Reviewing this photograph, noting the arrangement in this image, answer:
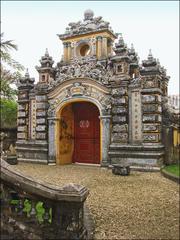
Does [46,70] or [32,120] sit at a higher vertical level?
[46,70]

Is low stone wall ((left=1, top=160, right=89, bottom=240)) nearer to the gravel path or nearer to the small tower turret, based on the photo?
the gravel path

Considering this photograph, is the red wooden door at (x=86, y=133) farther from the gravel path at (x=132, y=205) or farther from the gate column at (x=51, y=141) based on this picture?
the gravel path at (x=132, y=205)

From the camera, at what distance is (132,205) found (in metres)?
6.44

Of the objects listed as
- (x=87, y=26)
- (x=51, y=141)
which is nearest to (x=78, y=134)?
(x=51, y=141)

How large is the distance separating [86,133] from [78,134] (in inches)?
22.6

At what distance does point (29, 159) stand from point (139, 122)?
6.57 meters

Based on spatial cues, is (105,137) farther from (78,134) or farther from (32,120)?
(32,120)

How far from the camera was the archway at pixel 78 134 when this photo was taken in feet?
47.3

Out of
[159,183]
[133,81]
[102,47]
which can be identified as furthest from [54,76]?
[159,183]

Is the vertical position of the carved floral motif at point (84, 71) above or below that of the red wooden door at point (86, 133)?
above

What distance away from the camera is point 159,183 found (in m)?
9.12

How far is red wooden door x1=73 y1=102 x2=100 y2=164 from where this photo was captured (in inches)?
571

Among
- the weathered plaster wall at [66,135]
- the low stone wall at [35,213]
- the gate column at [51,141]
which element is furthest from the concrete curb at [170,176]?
the low stone wall at [35,213]

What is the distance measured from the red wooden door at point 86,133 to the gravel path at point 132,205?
163 inches
